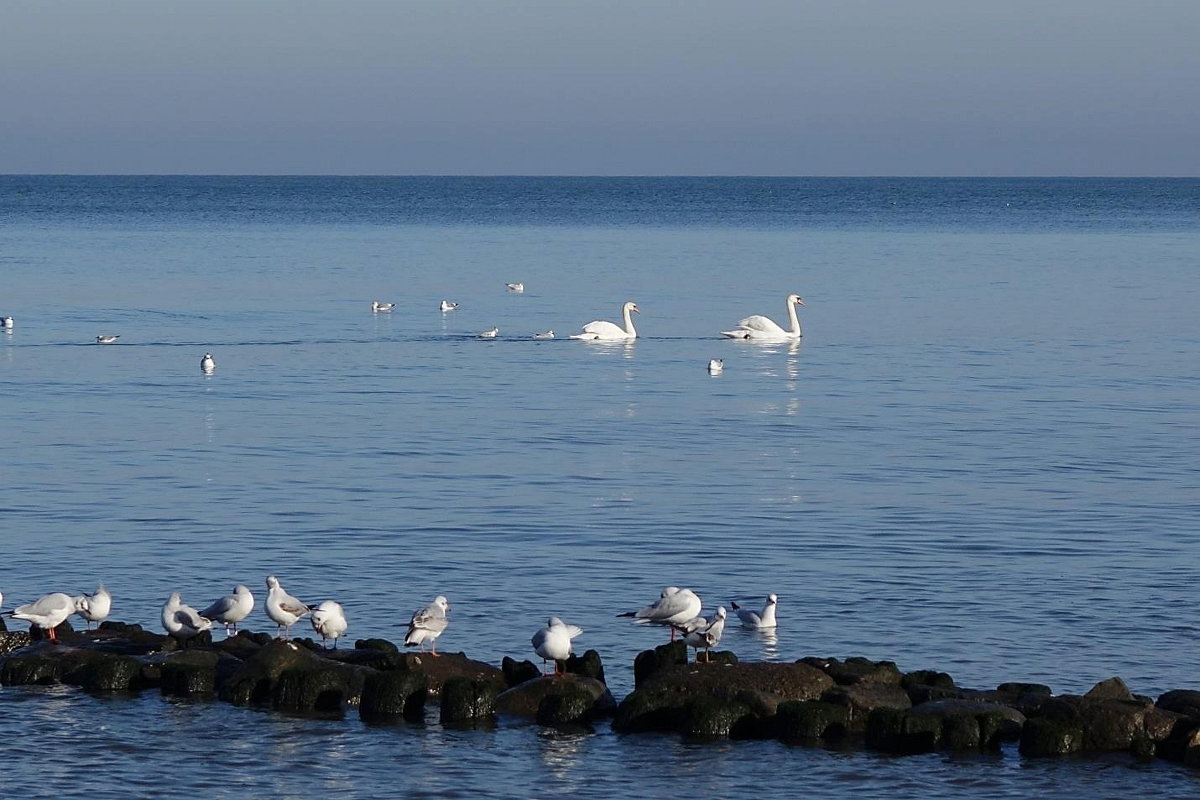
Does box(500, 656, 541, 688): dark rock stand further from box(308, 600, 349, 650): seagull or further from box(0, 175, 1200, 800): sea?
box(308, 600, 349, 650): seagull

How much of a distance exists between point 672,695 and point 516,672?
152 cm

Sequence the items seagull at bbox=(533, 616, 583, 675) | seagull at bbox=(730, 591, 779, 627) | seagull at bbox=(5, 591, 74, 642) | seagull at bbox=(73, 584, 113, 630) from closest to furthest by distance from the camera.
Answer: seagull at bbox=(533, 616, 583, 675) → seagull at bbox=(5, 591, 74, 642) → seagull at bbox=(73, 584, 113, 630) → seagull at bbox=(730, 591, 779, 627)

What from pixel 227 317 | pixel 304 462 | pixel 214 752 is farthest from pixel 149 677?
pixel 227 317

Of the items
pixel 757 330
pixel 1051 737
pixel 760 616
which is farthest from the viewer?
pixel 757 330

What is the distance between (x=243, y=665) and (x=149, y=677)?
845 millimetres

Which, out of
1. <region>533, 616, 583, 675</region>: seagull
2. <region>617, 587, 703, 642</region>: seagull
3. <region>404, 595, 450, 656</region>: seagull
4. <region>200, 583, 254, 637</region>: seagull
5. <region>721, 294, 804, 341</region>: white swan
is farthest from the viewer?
<region>721, 294, 804, 341</region>: white swan

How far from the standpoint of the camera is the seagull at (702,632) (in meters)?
16.1

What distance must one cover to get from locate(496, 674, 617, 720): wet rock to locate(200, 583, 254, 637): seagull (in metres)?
2.78

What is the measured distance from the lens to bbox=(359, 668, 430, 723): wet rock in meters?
15.2

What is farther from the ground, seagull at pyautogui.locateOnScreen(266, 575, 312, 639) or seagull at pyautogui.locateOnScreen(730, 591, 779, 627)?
seagull at pyautogui.locateOnScreen(266, 575, 312, 639)

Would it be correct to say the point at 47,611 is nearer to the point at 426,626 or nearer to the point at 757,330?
the point at 426,626

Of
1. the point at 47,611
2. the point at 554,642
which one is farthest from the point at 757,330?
the point at 554,642

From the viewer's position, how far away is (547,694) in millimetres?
15180

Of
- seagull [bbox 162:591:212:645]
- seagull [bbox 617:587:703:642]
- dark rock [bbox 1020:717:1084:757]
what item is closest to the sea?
dark rock [bbox 1020:717:1084:757]
